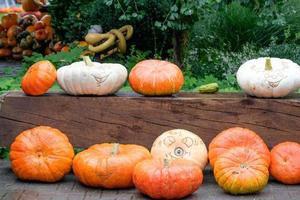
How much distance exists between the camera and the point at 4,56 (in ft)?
48.0

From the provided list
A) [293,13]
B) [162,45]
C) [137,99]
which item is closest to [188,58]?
[162,45]

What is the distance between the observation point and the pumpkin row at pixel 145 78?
5.60 m

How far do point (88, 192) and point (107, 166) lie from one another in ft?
0.82

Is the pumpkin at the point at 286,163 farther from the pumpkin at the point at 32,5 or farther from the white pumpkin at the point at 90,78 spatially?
the pumpkin at the point at 32,5

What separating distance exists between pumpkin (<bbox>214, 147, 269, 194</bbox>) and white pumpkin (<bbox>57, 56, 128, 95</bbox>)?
3.76ft

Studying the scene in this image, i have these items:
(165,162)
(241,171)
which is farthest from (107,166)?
(241,171)

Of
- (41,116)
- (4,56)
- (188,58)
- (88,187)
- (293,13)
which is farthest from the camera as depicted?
(4,56)

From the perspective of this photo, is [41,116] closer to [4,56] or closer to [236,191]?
[236,191]

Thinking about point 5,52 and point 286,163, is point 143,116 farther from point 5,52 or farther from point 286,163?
point 5,52

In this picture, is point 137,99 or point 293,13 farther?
point 293,13

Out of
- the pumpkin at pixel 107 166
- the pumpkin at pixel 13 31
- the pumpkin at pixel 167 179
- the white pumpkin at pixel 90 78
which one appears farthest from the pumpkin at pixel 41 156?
the pumpkin at pixel 13 31

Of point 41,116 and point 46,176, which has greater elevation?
point 41,116

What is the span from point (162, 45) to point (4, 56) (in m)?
5.08

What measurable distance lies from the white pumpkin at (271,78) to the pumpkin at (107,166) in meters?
1.08
